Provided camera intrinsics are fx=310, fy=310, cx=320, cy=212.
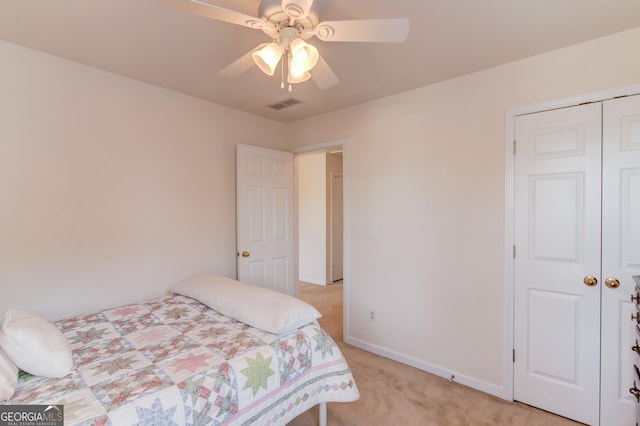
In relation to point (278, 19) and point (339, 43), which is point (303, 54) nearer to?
point (278, 19)

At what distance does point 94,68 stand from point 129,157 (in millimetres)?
679

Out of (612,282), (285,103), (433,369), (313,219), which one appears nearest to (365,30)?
(285,103)

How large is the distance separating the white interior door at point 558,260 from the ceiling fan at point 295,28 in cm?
147

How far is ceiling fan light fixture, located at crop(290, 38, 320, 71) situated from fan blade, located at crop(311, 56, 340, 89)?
101 mm

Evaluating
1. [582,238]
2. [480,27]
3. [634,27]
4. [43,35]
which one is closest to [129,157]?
[43,35]

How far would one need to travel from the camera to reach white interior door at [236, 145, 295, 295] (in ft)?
10.4

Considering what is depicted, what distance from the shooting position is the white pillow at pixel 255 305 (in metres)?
1.80

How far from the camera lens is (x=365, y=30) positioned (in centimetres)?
136

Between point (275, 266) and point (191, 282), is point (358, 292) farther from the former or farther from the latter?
point (191, 282)

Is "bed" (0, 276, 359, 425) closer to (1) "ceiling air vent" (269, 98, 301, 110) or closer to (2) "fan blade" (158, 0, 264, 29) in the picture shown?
(2) "fan blade" (158, 0, 264, 29)

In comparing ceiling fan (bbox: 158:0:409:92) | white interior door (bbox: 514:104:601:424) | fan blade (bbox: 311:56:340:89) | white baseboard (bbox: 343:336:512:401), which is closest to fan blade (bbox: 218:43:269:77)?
ceiling fan (bbox: 158:0:409:92)

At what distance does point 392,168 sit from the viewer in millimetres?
2895

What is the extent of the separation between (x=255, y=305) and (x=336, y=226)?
13.1ft

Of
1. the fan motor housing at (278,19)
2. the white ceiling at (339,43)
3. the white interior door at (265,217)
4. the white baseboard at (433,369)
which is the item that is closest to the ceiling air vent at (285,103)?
the white ceiling at (339,43)
